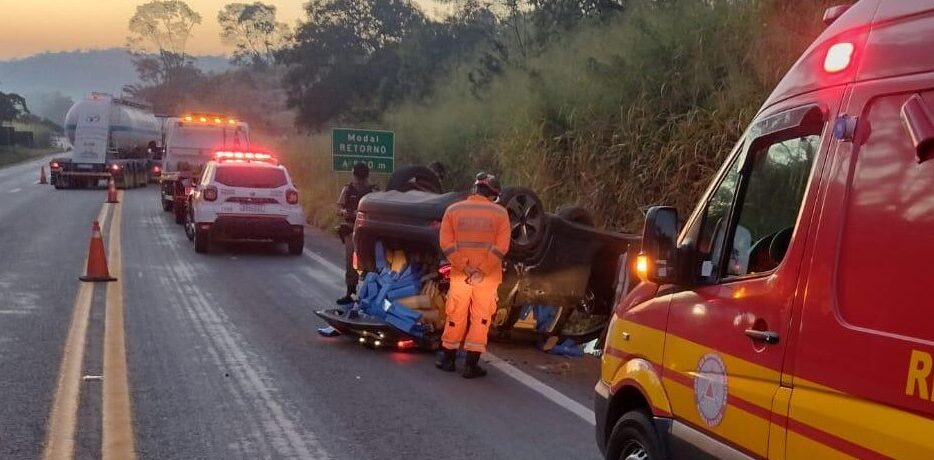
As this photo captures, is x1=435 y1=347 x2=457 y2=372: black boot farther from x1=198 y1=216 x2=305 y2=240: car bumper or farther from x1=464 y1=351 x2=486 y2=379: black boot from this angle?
x1=198 y1=216 x2=305 y2=240: car bumper

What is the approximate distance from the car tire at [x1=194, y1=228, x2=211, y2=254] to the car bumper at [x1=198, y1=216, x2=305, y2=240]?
0.10 metres

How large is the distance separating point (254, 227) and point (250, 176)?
3.25 ft

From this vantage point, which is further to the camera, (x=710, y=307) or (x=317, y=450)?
(x=317, y=450)

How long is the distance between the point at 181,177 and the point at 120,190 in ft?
54.1

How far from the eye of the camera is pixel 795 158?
3303 mm

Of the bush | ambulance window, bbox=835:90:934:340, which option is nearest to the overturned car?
the bush

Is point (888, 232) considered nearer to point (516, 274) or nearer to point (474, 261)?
point (474, 261)

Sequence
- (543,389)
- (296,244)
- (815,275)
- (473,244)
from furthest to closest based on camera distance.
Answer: (296,244), (473,244), (543,389), (815,275)

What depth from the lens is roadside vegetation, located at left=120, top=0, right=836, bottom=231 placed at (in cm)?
1155

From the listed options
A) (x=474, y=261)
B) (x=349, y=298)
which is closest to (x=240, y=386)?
(x=474, y=261)

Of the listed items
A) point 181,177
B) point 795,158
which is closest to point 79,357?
point 795,158

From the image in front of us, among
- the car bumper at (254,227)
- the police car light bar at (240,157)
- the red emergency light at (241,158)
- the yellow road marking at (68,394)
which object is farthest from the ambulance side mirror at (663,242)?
the police car light bar at (240,157)

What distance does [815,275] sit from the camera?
2.87 meters

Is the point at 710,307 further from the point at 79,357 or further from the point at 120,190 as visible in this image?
the point at 120,190
